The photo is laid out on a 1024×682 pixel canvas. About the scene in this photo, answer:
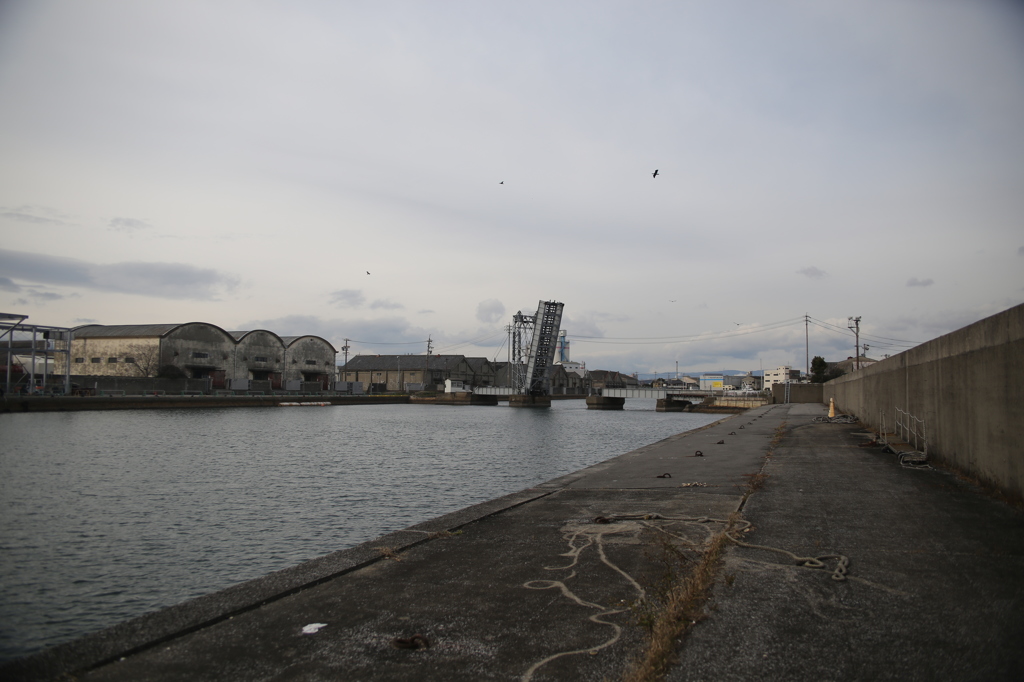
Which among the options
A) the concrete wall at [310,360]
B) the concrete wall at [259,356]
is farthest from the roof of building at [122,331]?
the concrete wall at [310,360]

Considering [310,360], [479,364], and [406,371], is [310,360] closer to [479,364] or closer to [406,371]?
[406,371]

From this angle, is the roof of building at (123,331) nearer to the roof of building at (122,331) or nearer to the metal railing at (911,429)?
the roof of building at (122,331)

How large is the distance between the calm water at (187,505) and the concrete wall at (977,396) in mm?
9499

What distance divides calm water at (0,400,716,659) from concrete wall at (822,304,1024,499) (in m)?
9.50

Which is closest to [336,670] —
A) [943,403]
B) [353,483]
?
[943,403]

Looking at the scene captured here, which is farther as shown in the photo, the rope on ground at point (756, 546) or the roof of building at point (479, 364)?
the roof of building at point (479, 364)

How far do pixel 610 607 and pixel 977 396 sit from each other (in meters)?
7.99

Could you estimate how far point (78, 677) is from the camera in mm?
3748

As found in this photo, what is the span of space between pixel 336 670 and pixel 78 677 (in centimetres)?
157

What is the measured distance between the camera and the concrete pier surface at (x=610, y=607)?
12.2 ft

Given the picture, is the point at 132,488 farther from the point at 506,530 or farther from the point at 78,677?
the point at 78,677

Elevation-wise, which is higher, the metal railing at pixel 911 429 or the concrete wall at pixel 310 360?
the concrete wall at pixel 310 360

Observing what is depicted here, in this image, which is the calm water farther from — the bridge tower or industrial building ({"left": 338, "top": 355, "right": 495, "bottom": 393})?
industrial building ({"left": 338, "top": 355, "right": 495, "bottom": 393})

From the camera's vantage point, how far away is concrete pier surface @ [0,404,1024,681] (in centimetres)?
373
